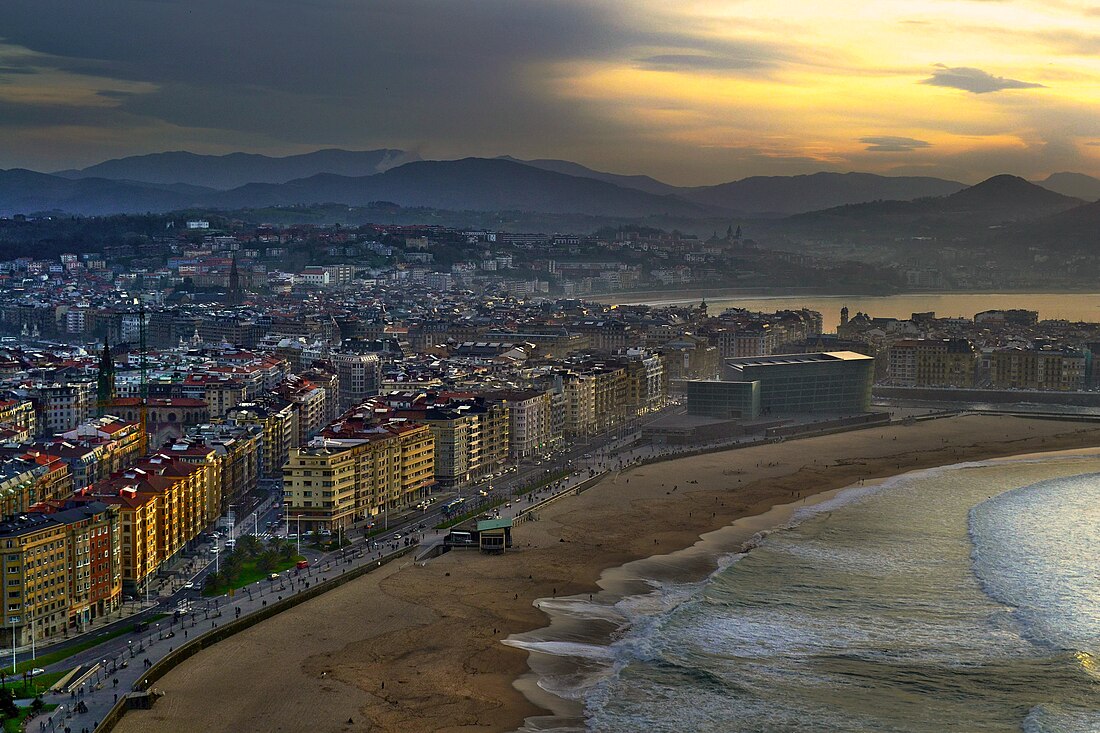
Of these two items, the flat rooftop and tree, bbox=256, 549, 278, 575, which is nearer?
tree, bbox=256, 549, 278, 575

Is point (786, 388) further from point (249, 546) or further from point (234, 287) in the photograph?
point (234, 287)

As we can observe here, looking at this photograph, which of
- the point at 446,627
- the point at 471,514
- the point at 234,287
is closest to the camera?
the point at 446,627

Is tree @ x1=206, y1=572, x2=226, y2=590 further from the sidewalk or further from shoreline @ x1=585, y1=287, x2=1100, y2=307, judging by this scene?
shoreline @ x1=585, y1=287, x2=1100, y2=307

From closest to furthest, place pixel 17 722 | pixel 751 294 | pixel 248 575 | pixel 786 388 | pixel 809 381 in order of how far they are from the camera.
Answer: pixel 17 722, pixel 248 575, pixel 786 388, pixel 809 381, pixel 751 294

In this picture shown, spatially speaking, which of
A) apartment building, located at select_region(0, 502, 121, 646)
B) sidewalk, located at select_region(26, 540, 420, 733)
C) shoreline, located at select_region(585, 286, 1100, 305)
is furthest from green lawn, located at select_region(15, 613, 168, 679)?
shoreline, located at select_region(585, 286, 1100, 305)

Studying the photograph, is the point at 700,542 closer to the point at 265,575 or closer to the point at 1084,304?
the point at 265,575

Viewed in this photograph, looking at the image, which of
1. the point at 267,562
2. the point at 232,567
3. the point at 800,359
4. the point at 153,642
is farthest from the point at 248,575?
the point at 800,359

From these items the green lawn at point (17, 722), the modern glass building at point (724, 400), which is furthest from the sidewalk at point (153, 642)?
the modern glass building at point (724, 400)
